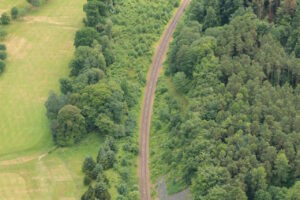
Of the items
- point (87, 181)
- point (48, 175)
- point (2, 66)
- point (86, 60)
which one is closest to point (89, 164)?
point (87, 181)

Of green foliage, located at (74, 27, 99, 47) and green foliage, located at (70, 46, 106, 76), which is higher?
green foliage, located at (74, 27, 99, 47)

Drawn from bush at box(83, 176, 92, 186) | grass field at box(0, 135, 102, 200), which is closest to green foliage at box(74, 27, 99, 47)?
grass field at box(0, 135, 102, 200)

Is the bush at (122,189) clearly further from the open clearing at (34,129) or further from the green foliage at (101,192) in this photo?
the open clearing at (34,129)

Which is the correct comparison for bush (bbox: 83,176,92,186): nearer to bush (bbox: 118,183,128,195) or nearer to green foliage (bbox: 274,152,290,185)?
bush (bbox: 118,183,128,195)

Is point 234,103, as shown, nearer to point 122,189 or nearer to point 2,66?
point 122,189

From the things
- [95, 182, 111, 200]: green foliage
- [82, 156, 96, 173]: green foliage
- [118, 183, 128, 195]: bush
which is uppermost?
[82, 156, 96, 173]: green foliage

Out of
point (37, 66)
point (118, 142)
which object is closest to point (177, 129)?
point (118, 142)

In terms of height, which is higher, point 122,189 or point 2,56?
point 2,56
